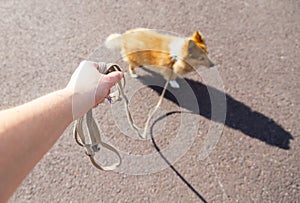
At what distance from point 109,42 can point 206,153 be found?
73 cm

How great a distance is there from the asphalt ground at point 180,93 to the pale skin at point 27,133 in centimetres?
90

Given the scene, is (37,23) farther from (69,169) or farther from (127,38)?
(69,169)

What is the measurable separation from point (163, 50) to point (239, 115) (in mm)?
536

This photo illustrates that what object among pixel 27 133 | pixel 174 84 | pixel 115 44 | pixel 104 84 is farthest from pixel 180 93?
pixel 27 133

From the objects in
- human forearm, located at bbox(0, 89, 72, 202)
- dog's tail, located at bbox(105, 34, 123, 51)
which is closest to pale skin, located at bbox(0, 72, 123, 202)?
human forearm, located at bbox(0, 89, 72, 202)

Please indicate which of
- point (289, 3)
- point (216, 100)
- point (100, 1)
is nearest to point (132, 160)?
point (216, 100)

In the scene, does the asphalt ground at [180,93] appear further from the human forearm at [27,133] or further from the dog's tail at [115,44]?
the human forearm at [27,133]

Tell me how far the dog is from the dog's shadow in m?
0.14

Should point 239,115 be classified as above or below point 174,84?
below

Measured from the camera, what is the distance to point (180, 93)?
192 centimetres

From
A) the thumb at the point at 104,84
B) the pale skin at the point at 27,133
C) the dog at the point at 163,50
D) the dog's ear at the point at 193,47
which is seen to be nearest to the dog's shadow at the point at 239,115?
the dog at the point at 163,50

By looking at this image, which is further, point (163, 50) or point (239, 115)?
point (239, 115)

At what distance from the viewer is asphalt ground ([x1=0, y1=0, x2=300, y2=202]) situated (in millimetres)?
1609

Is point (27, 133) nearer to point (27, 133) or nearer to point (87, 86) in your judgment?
point (27, 133)
